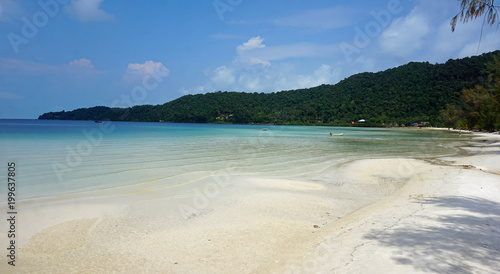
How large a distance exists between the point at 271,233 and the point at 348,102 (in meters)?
127

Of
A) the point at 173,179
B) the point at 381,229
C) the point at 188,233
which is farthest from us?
the point at 173,179

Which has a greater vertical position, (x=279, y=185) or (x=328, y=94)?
(x=328, y=94)

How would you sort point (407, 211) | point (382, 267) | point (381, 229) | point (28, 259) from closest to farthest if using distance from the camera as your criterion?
point (382, 267) → point (28, 259) → point (381, 229) → point (407, 211)

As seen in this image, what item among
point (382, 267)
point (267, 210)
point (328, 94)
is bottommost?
point (267, 210)

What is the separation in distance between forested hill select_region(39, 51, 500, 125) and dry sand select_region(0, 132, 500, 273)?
254ft

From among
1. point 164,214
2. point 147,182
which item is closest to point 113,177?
point 147,182

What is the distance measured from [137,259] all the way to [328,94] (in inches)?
5508

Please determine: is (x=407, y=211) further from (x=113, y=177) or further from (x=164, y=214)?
(x=113, y=177)

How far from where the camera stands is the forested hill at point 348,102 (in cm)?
9875

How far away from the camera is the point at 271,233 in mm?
5336

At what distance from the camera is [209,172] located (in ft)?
40.5

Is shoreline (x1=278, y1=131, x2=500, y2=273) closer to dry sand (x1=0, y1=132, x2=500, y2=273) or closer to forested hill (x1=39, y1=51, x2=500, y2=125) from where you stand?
dry sand (x1=0, y1=132, x2=500, y2=273)

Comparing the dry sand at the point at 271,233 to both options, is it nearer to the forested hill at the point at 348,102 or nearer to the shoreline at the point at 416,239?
the shoreline at the point at 416,239

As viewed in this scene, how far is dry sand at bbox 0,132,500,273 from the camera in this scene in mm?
3717
